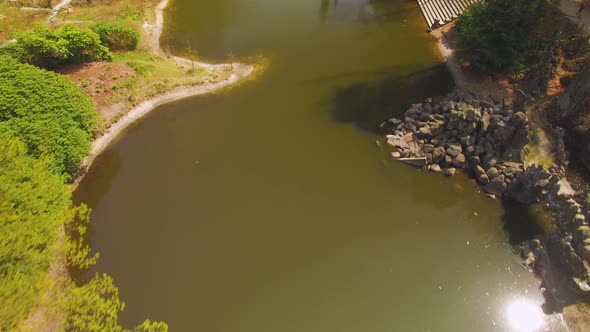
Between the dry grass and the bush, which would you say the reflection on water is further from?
the bush

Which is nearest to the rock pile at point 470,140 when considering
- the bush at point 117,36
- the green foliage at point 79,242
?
the green foliage at point 79,242

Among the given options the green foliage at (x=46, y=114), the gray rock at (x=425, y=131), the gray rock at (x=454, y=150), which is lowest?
the gray rock at (x=454, y=150)

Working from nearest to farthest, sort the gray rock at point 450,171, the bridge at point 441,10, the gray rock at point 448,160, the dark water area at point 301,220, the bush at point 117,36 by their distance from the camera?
the dark water area at point 301,220, the gray rock at point 450,171, the gray rock at point 448,160, the bush at point 117,36, the bridge at point 441,10

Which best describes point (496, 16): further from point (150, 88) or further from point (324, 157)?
point (150, 88)

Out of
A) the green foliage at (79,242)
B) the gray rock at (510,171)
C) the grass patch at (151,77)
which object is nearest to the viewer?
the green foliage at (79,242)

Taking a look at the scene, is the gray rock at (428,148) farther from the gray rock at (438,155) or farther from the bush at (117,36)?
the bush at (117,36)

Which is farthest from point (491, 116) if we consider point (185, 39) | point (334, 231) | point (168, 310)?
point (185, 39)

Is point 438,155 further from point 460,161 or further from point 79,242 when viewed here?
point 79,242
